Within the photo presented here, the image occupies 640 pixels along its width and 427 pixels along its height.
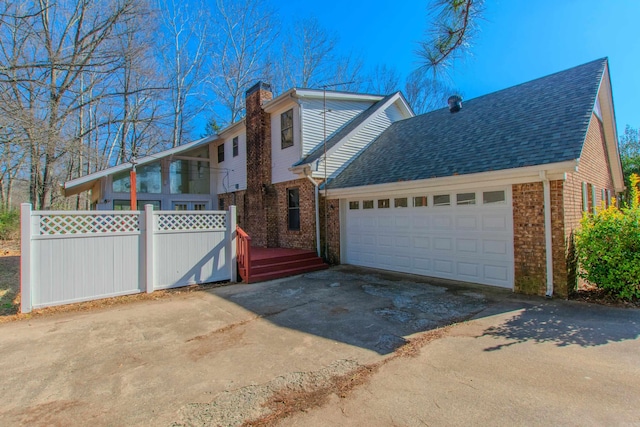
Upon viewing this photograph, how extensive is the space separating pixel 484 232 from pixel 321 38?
63.5ft

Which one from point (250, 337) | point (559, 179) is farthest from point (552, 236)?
point (250, 337)

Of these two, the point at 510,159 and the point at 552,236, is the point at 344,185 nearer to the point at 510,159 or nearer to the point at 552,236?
the point at 510,159

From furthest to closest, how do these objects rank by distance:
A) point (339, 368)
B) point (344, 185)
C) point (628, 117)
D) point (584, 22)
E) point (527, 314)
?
point (628, 117) < point (344, 185) < point (527, 314) < point (584, 22) < point (339, 368)

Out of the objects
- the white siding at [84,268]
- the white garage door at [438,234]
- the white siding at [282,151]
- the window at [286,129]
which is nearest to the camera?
the white siding at [84,268]

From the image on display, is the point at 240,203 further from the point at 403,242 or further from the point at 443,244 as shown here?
the point at 443,244

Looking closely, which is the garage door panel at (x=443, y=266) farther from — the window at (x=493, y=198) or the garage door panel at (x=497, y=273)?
the window at (x=493, y=198)

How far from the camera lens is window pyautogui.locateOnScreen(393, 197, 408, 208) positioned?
873 centimetres

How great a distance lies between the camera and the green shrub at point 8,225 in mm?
15133

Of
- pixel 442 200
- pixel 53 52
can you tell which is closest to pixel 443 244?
pixel 442 200

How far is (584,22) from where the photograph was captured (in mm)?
4297

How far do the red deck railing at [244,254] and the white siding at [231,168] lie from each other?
5436 mm

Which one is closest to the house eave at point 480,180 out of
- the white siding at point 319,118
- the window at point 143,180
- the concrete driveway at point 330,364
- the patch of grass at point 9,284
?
the concrete driveway at point 330,364

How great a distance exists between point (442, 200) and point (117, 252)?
7.48 m

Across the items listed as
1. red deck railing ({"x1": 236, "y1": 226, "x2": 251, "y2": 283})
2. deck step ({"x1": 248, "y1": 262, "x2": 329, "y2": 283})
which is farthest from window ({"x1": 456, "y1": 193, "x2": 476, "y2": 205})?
red deck railing ({"x1": 236, "y1": 226, "x2": 251, "y2": 283})
